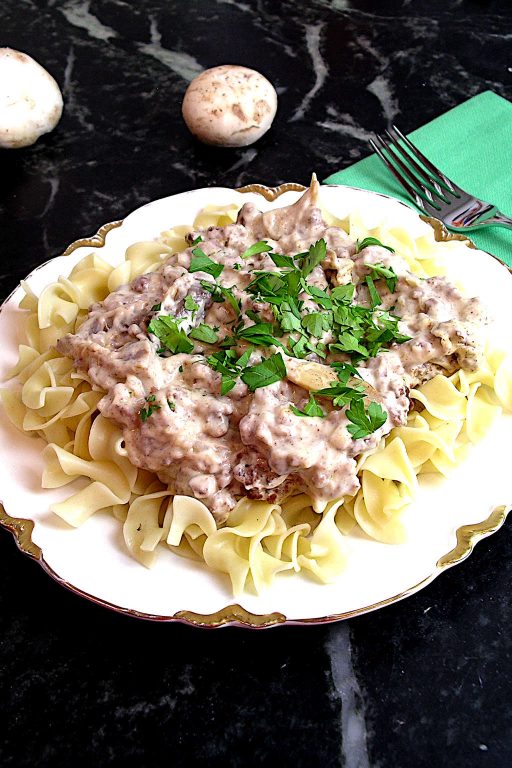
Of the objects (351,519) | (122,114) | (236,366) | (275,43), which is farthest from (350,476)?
(275,43)

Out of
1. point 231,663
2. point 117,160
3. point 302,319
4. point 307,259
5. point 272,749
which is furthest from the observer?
point 117,160

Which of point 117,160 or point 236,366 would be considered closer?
point 236,366

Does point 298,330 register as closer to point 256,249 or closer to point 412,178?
point 256,249

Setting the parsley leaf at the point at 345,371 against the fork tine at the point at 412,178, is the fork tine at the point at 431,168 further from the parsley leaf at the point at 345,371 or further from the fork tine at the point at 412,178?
the parsley leaf at the point at 345,371

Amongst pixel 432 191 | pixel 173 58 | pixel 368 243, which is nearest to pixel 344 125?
pixel 432 191

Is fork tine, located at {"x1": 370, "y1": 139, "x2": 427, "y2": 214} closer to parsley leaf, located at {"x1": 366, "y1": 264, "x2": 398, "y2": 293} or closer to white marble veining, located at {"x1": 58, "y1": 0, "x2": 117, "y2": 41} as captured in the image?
parsley leaf, located at {"x1": 366, "y1": 264, "x2": 398, "y2": 293}

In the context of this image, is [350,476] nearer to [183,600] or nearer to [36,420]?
[183,600]
